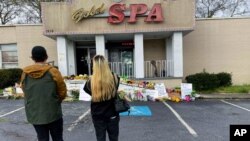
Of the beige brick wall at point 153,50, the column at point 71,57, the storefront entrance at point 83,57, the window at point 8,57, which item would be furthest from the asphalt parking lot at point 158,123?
the window at point 8,57

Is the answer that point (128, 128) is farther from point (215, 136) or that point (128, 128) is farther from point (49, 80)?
point (49, 80)

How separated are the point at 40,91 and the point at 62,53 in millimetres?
12616

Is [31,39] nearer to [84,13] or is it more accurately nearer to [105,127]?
[84,13]

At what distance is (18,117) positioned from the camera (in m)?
9.93

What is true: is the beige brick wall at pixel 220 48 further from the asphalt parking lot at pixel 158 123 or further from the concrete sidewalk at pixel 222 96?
the asphalt parking lot at pixel 158 123

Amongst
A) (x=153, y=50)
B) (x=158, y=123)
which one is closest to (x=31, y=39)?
(x=153, y=50)

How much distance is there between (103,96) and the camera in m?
4.71

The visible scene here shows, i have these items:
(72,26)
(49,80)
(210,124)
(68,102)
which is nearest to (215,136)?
(210,124)

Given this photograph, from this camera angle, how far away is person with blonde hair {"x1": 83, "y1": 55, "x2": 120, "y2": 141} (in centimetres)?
470

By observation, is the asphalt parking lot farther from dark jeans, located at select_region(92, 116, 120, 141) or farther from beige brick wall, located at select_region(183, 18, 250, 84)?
beige brick wall, located at select_region(183, 18, 250, 84)

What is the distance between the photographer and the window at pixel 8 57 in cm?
2034

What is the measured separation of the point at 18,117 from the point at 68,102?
3.77m

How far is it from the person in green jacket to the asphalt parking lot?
271 centimetres

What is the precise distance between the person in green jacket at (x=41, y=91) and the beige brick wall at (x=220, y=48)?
15308 millimetres
